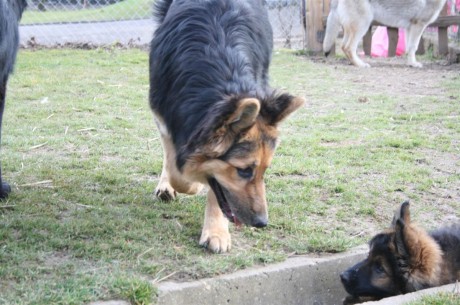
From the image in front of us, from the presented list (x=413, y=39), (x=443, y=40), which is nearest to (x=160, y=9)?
(x=413, y=39)

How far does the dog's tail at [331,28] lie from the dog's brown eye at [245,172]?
32.0 feet

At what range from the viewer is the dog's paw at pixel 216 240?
3.82m

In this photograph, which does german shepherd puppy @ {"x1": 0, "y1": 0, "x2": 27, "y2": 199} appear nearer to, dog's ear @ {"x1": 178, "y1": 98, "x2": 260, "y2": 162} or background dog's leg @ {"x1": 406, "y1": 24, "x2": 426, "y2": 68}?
dog's ear @ {"x1": 178, "y1": 98, "x2": 260, "y2": 162}

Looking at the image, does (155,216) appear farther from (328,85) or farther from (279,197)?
(328,85)

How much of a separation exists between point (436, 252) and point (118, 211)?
2.10 m

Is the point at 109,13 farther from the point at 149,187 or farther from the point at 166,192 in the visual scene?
the point at 166,192

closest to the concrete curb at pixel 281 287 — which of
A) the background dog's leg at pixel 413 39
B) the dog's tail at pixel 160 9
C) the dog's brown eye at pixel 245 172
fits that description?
the dog's brown eye at pixel 245 172

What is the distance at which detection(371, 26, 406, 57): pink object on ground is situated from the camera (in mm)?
15203

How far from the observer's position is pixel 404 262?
3.80m

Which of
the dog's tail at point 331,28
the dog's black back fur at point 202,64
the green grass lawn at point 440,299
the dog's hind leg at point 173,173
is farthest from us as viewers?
the dog's tail at point 331,28

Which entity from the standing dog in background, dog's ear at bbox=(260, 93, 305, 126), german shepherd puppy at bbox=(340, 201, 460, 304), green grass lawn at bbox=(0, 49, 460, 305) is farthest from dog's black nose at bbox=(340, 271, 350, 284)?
the standing dog in background

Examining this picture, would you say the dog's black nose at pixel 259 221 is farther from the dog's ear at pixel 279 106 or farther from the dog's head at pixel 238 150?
the dog's ear at pixel 279 106

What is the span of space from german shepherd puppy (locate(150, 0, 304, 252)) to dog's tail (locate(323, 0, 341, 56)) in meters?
8.82

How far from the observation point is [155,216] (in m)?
4.27
